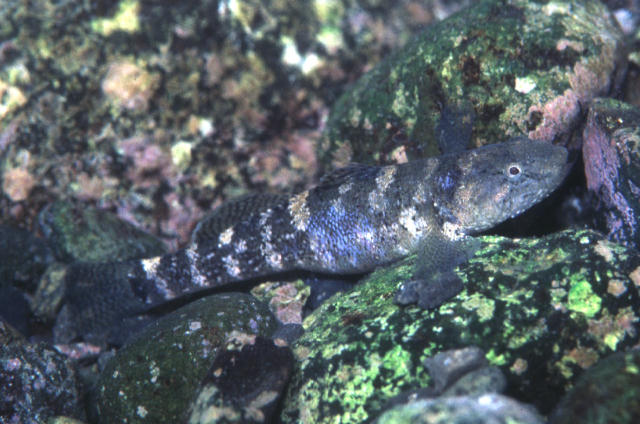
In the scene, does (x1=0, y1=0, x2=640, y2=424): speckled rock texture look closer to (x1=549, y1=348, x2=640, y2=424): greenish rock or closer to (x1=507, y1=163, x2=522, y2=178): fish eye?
(x1=549, y1=348, x2=640, y2=424): greenish rock

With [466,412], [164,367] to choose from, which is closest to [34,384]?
[164,367]

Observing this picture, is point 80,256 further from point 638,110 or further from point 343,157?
point 638,110

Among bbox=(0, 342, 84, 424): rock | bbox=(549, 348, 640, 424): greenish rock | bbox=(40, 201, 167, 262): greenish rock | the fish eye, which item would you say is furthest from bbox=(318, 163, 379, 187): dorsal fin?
bbox=(0, 342, 84, 424): rock

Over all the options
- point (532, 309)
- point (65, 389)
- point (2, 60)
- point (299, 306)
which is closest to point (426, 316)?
point (532, 309)

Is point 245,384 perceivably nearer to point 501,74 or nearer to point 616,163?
point 616,163

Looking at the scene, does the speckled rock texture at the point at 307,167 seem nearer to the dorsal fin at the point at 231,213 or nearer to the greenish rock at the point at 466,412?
the greenish rock at the point at 466,412
